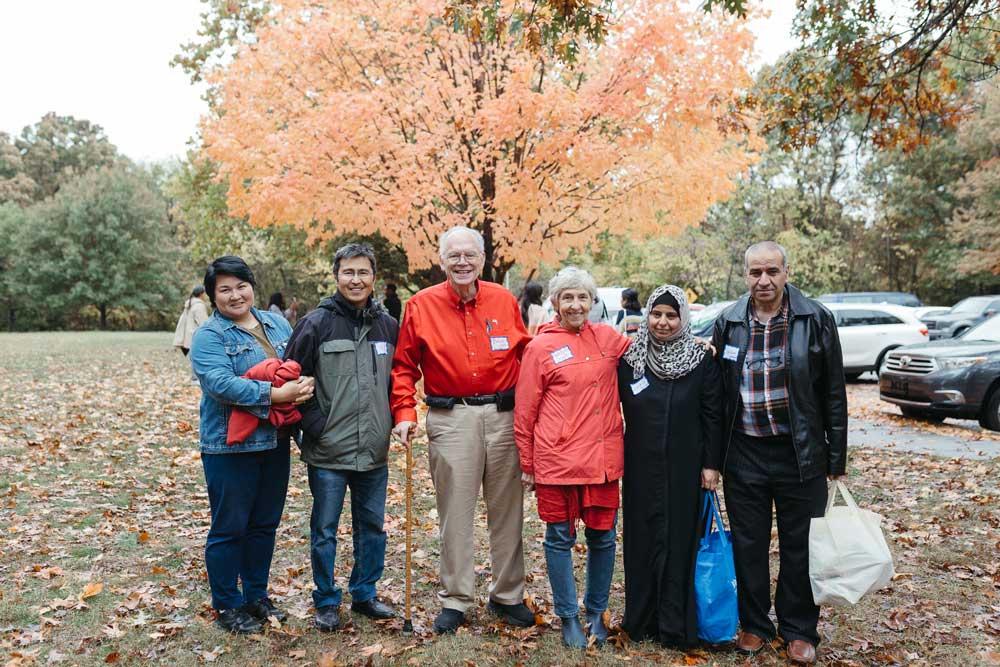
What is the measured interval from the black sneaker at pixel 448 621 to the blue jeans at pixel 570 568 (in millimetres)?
565

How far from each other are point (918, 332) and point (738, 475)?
46.4 feet

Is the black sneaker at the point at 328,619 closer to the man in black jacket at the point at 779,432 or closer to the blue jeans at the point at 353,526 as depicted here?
the blue jeans at the point at 353,526

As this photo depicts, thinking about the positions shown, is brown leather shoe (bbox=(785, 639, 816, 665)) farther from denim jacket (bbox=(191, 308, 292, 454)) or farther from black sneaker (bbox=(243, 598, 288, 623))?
denim jacket (bbox=(191, 308, 292, 454))

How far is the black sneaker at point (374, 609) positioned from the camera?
168 inches

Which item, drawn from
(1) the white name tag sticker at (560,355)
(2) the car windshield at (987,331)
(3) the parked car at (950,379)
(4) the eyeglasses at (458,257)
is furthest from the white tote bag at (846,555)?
→ (2) the car windshield at (987,331)

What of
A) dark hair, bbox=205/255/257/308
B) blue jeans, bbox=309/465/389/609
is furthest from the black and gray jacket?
dark hair, bbox=205/255/257/308

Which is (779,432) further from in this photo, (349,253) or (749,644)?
(349,253)

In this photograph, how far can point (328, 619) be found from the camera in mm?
4152

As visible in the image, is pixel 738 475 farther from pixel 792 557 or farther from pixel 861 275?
pixel 861 275

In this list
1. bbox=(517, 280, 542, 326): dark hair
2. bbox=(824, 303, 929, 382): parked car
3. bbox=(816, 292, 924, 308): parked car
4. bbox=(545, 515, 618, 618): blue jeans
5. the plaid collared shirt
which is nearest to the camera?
the plaid collared shirt

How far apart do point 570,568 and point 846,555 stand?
4.21 feet

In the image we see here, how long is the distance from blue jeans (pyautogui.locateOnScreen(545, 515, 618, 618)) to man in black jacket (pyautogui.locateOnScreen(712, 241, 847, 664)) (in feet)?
2.10

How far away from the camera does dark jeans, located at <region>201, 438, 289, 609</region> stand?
13.0 ft

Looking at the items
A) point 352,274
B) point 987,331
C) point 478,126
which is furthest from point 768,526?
point 987,331
